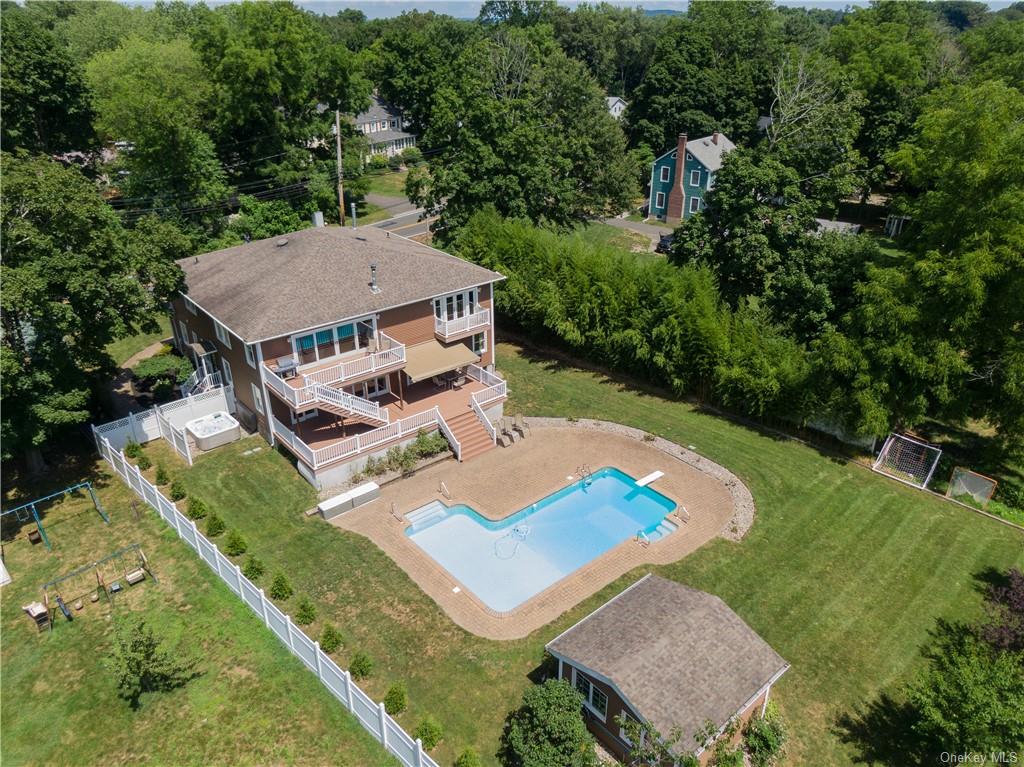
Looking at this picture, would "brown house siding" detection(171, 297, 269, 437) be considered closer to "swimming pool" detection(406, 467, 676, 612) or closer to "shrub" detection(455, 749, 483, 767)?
"swimming pool" detection(406, 467, 676, 612)

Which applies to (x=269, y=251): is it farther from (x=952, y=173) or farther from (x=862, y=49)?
(x=862, y=49)

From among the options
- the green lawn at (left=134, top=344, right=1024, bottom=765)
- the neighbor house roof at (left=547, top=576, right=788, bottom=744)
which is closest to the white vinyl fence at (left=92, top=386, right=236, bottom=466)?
the green lawn at (left=134, top=344, right=1024, bottom=765)

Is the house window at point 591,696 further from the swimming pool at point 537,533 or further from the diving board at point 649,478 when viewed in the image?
the diving board at point 649,478

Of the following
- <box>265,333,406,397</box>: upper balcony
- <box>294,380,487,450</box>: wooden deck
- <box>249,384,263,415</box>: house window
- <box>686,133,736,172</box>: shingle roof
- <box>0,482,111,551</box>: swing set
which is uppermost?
<box>686,133,736,172</box>: shingle roof

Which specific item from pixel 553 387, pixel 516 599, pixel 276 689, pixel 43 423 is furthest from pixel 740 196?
pixel 43 423

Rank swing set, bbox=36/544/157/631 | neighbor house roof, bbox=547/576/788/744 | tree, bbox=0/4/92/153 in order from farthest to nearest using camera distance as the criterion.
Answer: tree, bbox=0/4/92/153
swing set, bbox=36/544/157/631
neighbor house roof, bbox=547/576/788/744

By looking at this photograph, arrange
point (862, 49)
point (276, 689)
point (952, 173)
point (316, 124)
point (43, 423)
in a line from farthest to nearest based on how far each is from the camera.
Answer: point (862, 49)
point (316, 124)
point (952, 173)
point (43, 423)
point (276, 689)
